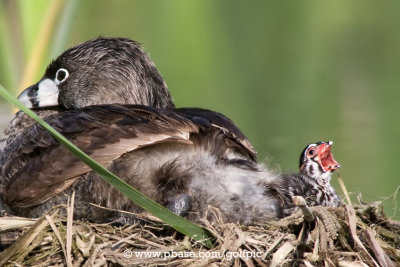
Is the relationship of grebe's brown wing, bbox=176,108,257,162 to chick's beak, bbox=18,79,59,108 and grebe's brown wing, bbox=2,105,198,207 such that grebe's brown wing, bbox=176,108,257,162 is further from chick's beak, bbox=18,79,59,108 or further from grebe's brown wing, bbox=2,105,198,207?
chick's beak, bbox=18,79,59,108

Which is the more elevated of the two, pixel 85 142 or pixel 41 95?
pixel 41 95

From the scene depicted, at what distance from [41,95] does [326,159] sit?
152 cm

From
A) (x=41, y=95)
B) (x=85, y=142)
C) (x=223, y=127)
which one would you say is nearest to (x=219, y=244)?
(x=223, y=127)

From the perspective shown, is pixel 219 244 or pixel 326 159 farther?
pixel 326 159

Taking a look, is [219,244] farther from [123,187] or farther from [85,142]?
[85,142]

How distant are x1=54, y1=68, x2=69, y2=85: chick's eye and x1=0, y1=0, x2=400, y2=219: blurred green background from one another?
1.25 ft

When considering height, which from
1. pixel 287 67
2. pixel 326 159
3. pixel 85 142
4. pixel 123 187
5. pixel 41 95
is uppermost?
pixel 287 67

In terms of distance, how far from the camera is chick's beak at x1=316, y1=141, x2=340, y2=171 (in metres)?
3.78

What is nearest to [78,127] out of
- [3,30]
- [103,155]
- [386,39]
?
Answer: [103,155]

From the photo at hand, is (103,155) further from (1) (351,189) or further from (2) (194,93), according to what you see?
(2) (194,93)

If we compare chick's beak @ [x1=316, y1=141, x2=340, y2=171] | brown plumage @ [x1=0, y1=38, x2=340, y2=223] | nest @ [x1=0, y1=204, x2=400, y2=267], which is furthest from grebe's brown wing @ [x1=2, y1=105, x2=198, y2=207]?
chick's beak @ [x1=316, y1=141, x2=340, y2=171]

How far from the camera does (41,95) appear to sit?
4.10m

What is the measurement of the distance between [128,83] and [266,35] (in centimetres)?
597

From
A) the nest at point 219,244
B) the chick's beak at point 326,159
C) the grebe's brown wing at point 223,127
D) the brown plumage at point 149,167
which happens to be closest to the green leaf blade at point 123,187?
the nest at point 219,244
